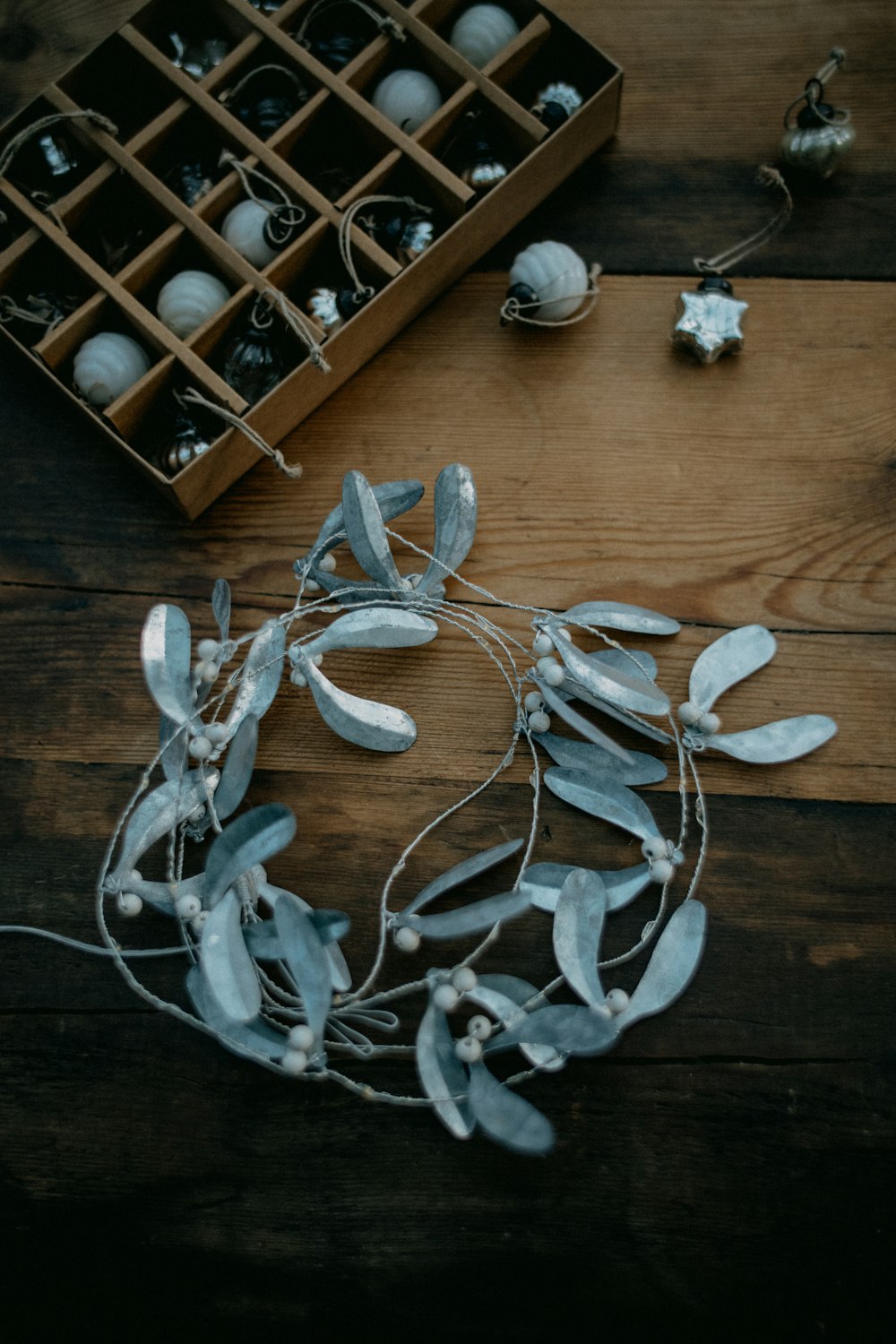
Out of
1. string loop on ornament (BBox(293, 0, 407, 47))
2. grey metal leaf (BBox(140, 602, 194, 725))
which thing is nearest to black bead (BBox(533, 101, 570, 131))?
string loop on ornament (BBox(293, 0, 407, 47))

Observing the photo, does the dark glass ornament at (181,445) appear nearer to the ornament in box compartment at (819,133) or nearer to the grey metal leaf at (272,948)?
the grey metal leaf at (272,948)

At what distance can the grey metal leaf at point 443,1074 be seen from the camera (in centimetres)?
57

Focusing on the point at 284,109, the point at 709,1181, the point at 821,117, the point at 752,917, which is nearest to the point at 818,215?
the point at 821,117

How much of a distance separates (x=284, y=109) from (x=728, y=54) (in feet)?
1.13

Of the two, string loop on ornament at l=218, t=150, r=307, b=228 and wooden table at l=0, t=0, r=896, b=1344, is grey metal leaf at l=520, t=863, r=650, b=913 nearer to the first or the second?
wooden table at l=0, t=0, r=896, b=1344

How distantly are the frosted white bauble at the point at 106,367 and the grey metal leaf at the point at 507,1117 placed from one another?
48cm

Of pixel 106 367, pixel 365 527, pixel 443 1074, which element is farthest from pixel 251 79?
pixel 443 1074

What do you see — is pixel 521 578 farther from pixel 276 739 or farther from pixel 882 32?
pixel 882 32

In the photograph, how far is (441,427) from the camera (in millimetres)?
717

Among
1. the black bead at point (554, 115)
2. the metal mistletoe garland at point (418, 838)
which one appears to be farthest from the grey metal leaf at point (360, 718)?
the black bead at point (554, 115)

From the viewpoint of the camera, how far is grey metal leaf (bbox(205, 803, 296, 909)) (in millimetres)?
522

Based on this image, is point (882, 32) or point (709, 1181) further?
point (882, 32)

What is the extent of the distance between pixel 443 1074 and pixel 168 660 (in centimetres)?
29

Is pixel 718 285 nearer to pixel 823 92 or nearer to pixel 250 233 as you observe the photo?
pixel 823 92
